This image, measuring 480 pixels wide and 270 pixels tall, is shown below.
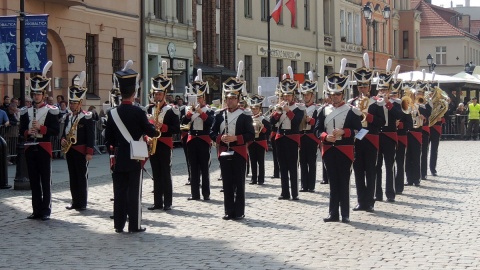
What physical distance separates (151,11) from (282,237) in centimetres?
2707

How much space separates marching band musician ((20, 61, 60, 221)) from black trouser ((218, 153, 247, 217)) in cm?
260

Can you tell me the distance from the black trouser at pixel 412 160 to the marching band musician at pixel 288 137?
3.08 m

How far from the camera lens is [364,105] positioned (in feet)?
55.3

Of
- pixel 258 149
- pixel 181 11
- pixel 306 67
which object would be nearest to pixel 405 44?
pixel 306 67

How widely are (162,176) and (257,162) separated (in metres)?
5.87

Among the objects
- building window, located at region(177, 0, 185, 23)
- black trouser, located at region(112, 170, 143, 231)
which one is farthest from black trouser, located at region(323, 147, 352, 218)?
building window, located at region(177, 0, 185, 23)

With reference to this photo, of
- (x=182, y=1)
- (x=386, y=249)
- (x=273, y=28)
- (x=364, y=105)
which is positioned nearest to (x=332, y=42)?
(x=273, y=28)

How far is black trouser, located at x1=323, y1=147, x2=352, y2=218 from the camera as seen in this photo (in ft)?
49.3

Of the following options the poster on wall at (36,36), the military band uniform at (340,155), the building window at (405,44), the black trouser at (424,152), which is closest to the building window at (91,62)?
the poster on wall at (36,36)

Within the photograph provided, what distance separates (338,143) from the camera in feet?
50.1

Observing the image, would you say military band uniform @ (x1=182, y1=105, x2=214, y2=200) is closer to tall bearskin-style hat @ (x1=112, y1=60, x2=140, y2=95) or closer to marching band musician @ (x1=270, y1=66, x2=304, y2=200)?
marching band musician @ (x1=270, y1=66, x2=304, y2=200)

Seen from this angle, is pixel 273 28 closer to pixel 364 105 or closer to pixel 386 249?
pixel 364 105

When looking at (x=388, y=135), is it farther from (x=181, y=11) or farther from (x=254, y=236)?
(x=181, y=11)

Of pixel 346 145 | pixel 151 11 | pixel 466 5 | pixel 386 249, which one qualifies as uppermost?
pixel 466 5
